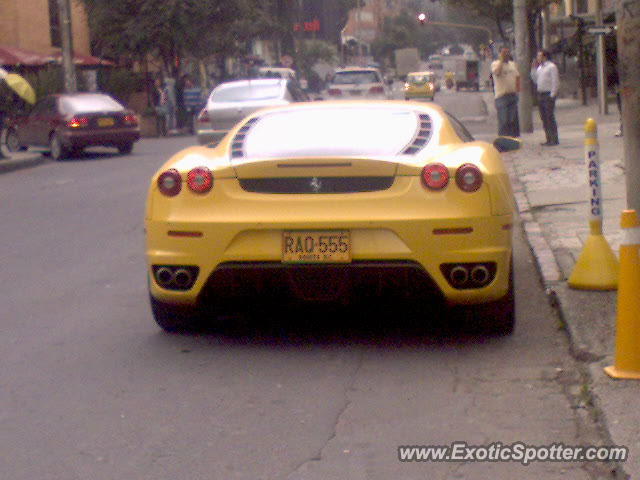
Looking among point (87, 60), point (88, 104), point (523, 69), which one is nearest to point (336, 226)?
point (523, 69)

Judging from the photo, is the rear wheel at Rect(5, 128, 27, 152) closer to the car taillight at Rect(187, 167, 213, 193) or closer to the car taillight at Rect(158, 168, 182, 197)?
the car taillight at Rect(158, 168, 182, 197)

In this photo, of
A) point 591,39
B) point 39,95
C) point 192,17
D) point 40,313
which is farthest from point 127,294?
point 591,39

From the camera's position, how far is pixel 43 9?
47094 millimetres

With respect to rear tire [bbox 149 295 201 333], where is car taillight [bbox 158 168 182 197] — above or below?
above

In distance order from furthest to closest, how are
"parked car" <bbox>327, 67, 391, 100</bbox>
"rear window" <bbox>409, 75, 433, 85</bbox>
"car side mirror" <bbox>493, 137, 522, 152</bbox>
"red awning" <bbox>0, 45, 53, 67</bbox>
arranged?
"rear window" <bbox>409, 75, 433, 85</bbox>
"red awning" <bbox>0, 45, 53, 67</bbox>
"parked car" <bbox>327, 67, 391, 100</bbox>
"car side mirror" <bbox>493, 137, 522, 152</bbox>

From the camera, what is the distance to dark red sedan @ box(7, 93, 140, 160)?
1029 inches

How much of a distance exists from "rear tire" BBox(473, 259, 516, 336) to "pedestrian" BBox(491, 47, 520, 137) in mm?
16225

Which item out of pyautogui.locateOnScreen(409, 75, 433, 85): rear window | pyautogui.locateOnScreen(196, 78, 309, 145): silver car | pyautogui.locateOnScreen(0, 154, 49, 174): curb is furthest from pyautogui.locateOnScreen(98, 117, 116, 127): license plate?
pyautogui.locateOnScreen(409, 75, 433, 85): rear window

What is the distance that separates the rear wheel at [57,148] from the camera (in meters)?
26.4

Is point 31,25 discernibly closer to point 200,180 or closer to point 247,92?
point 247,92

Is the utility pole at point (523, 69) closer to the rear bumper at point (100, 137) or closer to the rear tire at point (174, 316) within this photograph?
the rear bumper at point (100, 137)

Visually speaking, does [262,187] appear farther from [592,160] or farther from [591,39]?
[591,39]

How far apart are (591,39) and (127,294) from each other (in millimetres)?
34739

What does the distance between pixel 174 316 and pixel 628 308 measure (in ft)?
8.81
